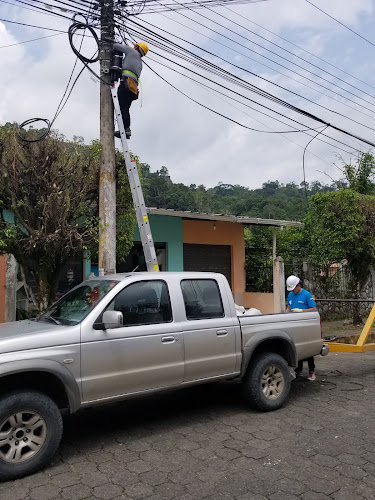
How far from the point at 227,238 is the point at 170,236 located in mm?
2448

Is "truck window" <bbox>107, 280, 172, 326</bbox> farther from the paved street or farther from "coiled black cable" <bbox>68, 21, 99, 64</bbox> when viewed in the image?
"coiled black cable" <bbox>68, 21, 99, 64</bbox>

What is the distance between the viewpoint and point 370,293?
634 inches

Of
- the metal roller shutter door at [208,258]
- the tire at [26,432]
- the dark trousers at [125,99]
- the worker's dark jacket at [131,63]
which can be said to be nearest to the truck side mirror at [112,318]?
the tire at [26,432]

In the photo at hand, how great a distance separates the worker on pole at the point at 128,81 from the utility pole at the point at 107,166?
0.20 metres

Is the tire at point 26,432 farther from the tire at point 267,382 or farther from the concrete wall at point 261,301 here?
the concrete wall at point 261,301

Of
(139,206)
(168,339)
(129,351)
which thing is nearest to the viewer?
(129,351)

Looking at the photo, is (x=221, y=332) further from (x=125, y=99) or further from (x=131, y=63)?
(x=131, y=63)

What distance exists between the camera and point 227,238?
565 inches

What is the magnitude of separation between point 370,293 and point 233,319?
40.2 ft

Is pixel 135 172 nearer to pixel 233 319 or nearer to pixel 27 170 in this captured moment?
pixel 27 170

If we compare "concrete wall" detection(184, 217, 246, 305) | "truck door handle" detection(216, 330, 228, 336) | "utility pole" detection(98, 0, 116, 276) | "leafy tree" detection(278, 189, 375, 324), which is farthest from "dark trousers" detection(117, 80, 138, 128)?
"leafy tree" detection(278, 189, 375, 324)

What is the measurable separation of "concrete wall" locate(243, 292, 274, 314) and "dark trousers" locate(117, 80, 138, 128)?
25.8ft

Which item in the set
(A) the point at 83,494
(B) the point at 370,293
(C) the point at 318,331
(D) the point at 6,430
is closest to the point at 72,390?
(D) the point at 6,430

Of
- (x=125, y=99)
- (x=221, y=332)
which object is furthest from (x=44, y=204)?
(x=221, y=332)
